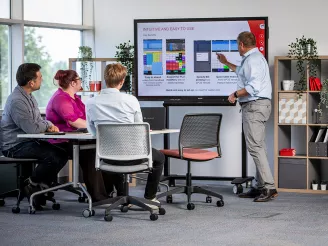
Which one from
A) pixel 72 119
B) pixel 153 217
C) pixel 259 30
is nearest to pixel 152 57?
pixel 259 30

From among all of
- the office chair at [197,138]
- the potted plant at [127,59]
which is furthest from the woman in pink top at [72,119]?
the potted plant at [127,59]

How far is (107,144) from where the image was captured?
597 cm

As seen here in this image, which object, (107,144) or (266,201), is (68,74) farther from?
(266,201)

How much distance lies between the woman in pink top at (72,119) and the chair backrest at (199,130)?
0.84 m

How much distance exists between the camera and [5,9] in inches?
331

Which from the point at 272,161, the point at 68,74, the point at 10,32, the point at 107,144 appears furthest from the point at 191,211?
the point at 10,32

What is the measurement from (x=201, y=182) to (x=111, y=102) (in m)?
3.17

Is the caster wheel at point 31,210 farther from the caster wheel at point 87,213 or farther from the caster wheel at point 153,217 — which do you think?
the caster wheel at point 153,217

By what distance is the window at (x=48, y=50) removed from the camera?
8.84 metres

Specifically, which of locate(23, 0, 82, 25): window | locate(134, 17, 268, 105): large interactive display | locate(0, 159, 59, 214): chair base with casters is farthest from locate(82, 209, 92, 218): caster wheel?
locate(23, 0, 82, 25): window

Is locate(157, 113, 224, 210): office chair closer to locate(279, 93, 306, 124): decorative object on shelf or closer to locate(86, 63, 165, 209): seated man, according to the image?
locate(86, 63, 165, 209): seated man

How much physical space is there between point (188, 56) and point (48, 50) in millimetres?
1869

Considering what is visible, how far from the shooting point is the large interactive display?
8281mm

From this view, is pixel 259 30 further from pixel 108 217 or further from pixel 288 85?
pixel 108 217
